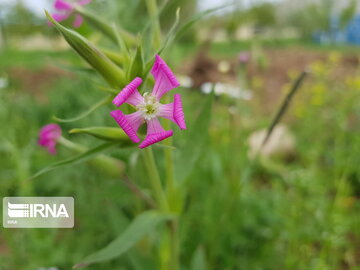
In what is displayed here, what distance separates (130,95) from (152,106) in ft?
0.13

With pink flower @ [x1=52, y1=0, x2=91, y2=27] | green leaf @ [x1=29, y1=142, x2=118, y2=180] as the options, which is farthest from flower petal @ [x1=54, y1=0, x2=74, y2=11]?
green leaf @ [x1=29, y1=142, x2=118, y2=180]

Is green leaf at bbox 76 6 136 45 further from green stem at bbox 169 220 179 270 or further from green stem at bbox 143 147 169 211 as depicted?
green stem at bbox 169 220 179 270

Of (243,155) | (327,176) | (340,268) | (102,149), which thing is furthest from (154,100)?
(327,176)

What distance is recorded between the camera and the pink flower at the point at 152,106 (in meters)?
0.41

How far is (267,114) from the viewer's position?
289 centimetres

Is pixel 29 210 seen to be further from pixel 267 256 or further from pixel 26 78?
pixel 26 78

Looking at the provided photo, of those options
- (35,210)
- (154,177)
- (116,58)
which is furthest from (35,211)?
(116,58)

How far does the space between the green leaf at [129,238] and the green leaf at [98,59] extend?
0.26 metres

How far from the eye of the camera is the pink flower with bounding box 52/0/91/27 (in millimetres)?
585

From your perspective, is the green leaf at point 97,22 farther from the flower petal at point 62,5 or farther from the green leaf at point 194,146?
the green leaf at point 194,146

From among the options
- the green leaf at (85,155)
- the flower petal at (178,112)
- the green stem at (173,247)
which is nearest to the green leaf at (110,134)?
the green leaf at (85,155)

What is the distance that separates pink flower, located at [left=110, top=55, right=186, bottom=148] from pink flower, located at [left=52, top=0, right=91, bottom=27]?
23cm

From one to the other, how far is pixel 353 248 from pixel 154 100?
110cm

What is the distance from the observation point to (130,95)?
431 millimetres
